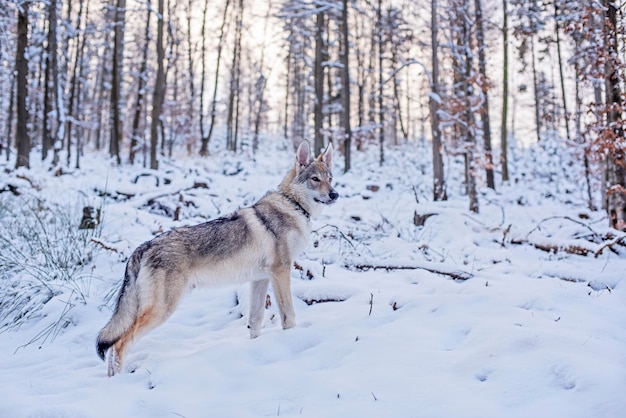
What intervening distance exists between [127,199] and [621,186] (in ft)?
34.5

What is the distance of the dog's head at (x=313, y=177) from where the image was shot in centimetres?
427

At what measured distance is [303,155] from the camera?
4.47 meters

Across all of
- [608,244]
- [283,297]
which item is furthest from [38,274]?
[608,244]

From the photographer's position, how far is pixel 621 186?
724 cm

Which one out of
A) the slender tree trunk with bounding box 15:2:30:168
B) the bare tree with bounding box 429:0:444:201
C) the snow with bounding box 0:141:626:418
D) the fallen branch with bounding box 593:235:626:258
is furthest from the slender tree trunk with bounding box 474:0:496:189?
the slender tree trunk with bounding box 15:2:30:168

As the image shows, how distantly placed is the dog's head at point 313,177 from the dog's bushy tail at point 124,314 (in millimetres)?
1782

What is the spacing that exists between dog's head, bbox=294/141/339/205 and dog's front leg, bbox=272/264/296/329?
0.93m

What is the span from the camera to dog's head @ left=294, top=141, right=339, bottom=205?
427 cm

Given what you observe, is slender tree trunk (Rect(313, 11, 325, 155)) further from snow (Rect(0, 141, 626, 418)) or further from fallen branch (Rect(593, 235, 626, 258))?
fallen branch (Rect(593, 235, 626, 258))

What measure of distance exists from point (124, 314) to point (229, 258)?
0.96 m

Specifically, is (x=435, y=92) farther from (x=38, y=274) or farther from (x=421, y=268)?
(x=38, y=274)

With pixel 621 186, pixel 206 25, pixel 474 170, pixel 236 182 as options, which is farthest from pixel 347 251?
pixel 206 25

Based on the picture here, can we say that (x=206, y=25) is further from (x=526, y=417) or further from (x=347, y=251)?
(x=526, y=417)

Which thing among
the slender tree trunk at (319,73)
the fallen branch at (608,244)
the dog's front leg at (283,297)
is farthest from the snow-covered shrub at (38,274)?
the slender tree trunk at (319,73)
